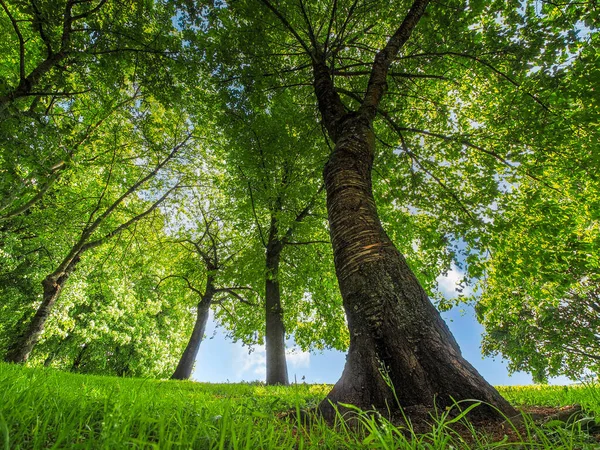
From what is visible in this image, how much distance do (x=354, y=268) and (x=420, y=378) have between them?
3.78 feet

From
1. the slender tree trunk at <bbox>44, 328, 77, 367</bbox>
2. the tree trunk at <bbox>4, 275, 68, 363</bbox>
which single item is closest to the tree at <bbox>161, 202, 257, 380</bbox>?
the tree trunk at <bbox>4, 275, 68, 363</bbox>

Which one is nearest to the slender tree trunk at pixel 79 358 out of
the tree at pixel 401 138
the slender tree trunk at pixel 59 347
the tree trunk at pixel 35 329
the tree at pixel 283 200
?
the slender tree trunk at pixel 59 347

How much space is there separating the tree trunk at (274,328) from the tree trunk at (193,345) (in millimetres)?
4851

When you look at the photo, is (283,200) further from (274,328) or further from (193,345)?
(193,345)

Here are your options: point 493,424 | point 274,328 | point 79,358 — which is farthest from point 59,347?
point 493,424

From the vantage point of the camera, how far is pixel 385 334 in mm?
2588

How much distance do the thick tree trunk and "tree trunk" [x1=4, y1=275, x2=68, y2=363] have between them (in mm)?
11162

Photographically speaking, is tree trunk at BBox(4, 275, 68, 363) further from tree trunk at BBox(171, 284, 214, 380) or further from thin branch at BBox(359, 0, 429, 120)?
thin branch at BBox(359, 0, 429, 120)

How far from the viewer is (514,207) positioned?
729cm

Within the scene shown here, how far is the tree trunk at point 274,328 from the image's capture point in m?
10.4

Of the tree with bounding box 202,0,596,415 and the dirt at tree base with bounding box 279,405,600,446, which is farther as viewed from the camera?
the tree with bounding box 202,0,596,415

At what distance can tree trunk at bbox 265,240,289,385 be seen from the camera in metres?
10.4

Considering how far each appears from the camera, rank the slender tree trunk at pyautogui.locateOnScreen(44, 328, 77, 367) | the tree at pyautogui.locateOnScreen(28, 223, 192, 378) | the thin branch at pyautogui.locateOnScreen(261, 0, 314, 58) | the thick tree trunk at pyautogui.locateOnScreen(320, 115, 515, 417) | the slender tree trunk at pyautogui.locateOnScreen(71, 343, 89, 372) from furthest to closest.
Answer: the slender tree trunk at pyautogui.locateOnScreen(71, 343, 89, 372), the slender tree trunk at pyautogui.locateOnScreen(44, 328, 77, 367), the tree at pyautogui.locateOnScreen(28, 223, 192, 378), the thin branch at pyautogui.locateOnScreen(261, 0, 314, 58), the thick tree trunk at pyautogui.locateOnScreen(320, 115, 515, 417)

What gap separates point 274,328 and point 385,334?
9149 mm
